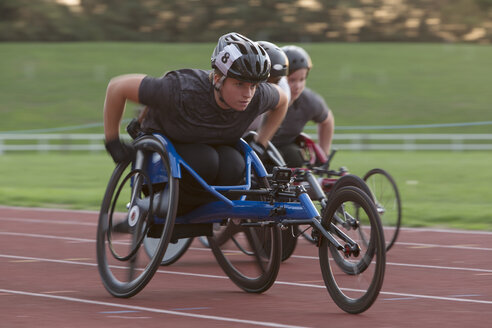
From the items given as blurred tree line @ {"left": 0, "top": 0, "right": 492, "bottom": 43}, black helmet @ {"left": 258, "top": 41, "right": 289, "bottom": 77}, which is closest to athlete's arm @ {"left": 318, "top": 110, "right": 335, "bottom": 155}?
black helmet @ {"left": 258, "top": 41, "right": 289, "bottom": 77}

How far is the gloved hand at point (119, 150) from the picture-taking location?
6879 mm

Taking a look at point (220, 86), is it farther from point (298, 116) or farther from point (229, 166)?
point (298, 116)

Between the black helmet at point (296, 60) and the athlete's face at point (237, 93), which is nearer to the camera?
the athlete's face at point (237, 93)

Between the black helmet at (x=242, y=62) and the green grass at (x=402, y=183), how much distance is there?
5.61m

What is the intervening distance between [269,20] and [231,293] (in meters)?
67.6

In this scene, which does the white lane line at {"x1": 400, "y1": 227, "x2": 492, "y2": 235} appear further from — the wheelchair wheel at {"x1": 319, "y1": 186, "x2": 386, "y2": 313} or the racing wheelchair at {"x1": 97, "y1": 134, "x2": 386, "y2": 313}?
the wheelchair wheel at {"x1": 319, "y1": 186, "x2": 386, "y2": 313}

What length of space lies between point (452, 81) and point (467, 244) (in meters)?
44.5

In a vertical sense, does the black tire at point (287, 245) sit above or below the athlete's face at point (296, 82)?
below

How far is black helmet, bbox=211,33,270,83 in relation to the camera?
21.4 feet

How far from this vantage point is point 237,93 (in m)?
6.60

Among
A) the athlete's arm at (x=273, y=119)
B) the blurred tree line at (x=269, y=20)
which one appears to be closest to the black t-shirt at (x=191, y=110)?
the athlete's arm at (x=273, y=119)

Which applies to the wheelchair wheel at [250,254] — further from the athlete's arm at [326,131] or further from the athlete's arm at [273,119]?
the athlete's arm at [326,131]

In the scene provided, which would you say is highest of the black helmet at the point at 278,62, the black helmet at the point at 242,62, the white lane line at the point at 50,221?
the black helmet at the point at 242,62

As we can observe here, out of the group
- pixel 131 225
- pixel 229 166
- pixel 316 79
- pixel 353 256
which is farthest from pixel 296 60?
pixel 316 79
